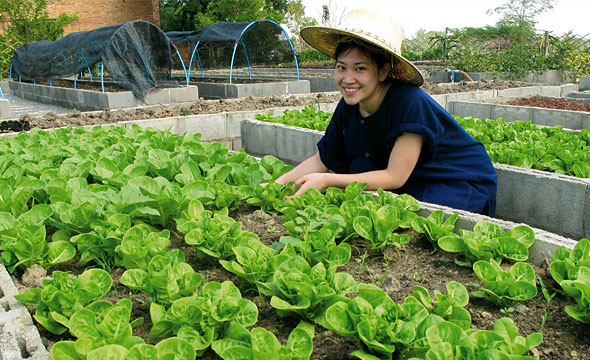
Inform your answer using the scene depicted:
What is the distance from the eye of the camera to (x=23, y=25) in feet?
69.0

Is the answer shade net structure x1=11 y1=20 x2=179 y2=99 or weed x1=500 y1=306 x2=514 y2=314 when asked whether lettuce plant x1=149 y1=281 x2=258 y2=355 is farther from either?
shade net structure x1=11 y1=20 x2=179 y2=99

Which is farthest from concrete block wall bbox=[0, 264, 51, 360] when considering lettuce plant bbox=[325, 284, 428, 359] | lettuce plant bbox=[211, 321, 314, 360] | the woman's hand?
the woman's hand

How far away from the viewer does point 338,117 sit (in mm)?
2984

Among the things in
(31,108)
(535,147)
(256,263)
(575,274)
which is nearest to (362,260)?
(256,263)

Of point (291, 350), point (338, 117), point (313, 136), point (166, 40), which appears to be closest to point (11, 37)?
point (166, 40)

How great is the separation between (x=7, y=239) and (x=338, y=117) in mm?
1859

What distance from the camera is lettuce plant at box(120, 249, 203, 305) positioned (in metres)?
1.60

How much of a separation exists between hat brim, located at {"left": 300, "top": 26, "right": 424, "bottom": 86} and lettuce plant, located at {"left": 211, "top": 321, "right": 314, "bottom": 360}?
1530mm

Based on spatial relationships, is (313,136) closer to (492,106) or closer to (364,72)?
(364,72)

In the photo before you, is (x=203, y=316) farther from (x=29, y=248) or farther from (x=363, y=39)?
(x=363, y=39)

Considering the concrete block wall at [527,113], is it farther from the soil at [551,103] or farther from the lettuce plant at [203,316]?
the lettuce plant at [203,316]

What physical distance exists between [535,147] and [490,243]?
224 centimetres

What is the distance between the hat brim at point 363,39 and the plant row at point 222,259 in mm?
671

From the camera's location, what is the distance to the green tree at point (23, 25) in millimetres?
20297
